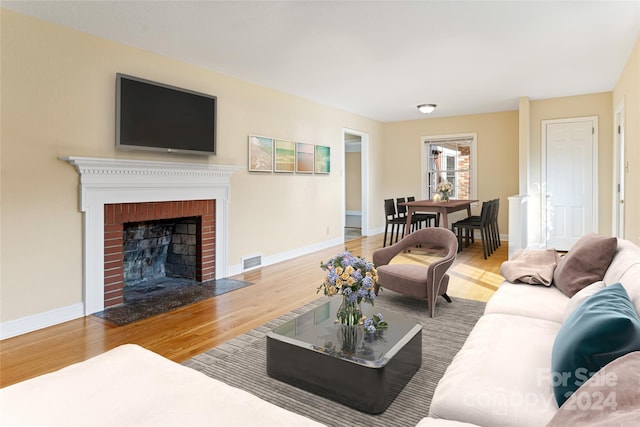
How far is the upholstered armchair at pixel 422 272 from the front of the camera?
11.0 feet

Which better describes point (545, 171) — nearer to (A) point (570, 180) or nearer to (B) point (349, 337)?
(A) point (570, 180)

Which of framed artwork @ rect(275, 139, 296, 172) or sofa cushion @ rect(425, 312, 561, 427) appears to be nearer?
sofa cushion @ rect(425, 312, 561, 427)

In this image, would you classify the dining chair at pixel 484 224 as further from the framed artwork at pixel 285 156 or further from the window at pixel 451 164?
the framed artwork at pixel 285 156

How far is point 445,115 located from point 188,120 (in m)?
5.45

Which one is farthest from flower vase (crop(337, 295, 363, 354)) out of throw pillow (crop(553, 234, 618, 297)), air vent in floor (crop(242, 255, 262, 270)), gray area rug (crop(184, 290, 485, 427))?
air vent in floor (crop(242, 255, 262, 270))

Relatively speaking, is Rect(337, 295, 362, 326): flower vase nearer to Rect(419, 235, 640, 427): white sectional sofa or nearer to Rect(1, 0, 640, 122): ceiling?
Rect(419, 235, 640, 427): white sectional sofa

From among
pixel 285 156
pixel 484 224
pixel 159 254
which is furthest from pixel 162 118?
pixel 484 224

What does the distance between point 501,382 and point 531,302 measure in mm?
1168

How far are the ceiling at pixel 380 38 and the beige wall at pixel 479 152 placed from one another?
1.98 metres

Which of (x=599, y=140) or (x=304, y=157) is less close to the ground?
(x=599, y=140)

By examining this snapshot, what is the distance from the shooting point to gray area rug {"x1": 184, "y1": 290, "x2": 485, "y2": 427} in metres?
1.98

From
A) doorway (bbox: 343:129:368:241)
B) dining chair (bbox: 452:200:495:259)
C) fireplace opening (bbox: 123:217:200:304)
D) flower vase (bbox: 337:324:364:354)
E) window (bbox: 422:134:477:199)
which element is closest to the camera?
flower vase (bbox: 337:324:364:354)

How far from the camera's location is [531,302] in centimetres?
240

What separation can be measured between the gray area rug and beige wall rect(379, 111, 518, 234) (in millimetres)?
4713
